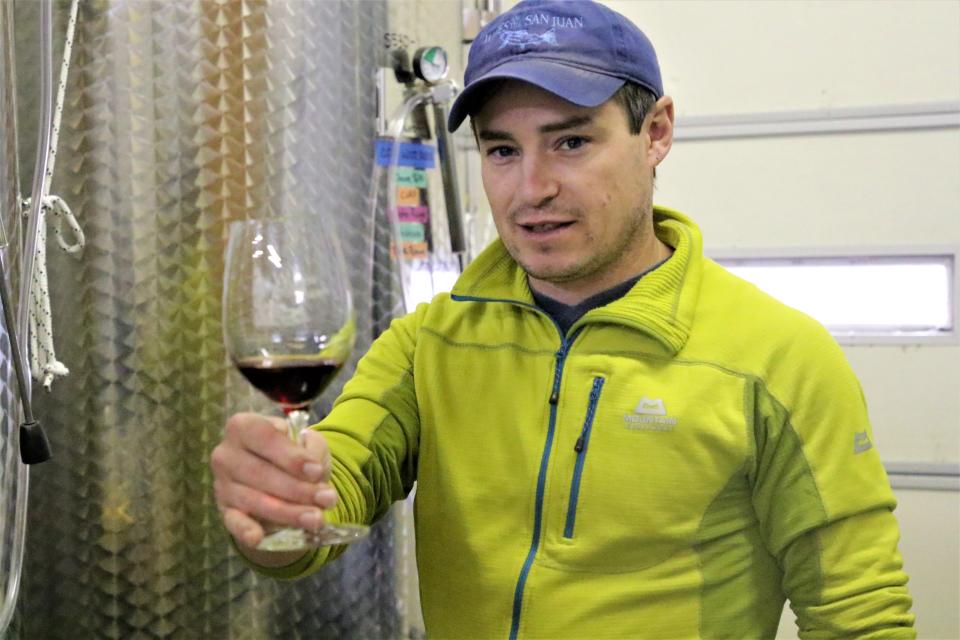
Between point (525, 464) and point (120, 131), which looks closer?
point (525, 464)

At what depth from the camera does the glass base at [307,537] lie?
0.91 m

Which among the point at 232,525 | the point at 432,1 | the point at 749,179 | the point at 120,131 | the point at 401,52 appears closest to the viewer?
the point at 232,525

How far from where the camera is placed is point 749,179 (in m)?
2.45

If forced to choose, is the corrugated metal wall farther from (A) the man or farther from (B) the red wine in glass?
(B) the red wine in glass

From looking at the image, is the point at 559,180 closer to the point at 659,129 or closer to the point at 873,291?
the point at 659,129

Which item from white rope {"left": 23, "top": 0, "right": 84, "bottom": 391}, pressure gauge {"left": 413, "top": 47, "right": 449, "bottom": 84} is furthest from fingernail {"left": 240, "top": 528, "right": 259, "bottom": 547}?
pressure gauge {"left": 413, "top": 47, "right": 449, "bottom": 84}

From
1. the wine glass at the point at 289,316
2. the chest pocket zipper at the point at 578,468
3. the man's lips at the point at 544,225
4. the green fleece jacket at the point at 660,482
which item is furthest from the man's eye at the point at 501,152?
the wine glass at the point at 289,316

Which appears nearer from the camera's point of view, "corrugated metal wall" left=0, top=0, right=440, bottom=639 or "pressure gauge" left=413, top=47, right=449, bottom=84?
"corrugated metal wall" left=0, top=0, right=440, bottom=639

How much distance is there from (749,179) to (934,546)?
3.00 ft

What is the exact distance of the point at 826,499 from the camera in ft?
4.28

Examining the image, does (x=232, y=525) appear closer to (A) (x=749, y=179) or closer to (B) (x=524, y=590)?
(B) (x=524, y=590)

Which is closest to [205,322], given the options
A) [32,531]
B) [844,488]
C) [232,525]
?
[32,531]

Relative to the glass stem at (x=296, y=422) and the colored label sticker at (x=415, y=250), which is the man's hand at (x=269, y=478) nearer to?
the glass stem at (x=296, y=422)

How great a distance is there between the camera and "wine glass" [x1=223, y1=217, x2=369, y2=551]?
0.95m
